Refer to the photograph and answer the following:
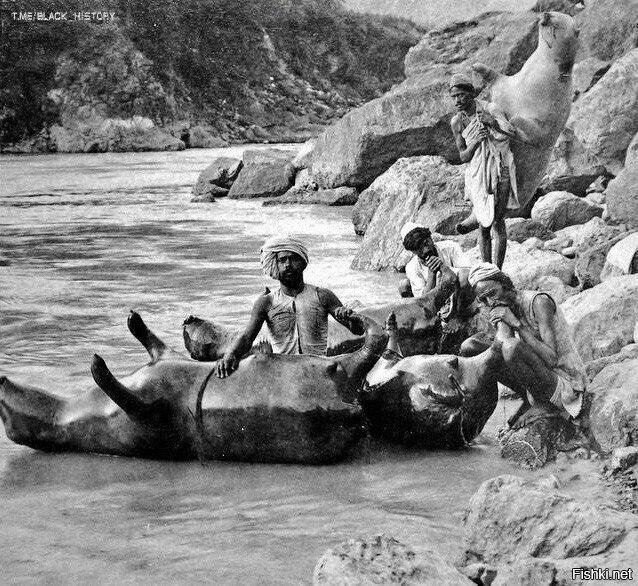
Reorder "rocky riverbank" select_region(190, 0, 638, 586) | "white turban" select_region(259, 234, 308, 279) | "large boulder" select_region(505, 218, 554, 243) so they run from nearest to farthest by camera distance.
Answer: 1. "rocky riverbank" select_region(190, 0, 638, 586)
2. "white turban" select_region(259, 234, 308, 279)
3. "large boulder" select_region(505, 218, 554, 243)

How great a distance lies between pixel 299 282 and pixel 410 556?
2.51 meters

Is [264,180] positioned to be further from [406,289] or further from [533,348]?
[533,348]

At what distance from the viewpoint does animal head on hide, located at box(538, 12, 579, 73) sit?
1048cm

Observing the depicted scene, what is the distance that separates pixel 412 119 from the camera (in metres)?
18.6

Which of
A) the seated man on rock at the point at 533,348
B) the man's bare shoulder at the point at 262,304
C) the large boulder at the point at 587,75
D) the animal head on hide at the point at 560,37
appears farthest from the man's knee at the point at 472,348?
the large boulder at the point at 587,75

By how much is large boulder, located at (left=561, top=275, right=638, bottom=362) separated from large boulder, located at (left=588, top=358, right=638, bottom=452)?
0.98 meters

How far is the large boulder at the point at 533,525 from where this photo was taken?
388 cm

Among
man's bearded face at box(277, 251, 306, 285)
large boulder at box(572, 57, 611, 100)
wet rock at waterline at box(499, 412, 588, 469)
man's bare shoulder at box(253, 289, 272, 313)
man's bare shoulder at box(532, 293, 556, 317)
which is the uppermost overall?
large boulder at box(572, 57, 611, 100)

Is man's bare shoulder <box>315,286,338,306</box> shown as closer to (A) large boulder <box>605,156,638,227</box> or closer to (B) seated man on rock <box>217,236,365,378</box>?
(B) seated man on rock <box>217,236,365,378</box>

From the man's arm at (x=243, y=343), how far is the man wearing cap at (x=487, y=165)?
140 inches

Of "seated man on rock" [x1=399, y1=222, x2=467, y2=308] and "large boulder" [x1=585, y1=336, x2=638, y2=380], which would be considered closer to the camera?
"large boulder" [x1=585, y1=336, x2=638, y2=380]

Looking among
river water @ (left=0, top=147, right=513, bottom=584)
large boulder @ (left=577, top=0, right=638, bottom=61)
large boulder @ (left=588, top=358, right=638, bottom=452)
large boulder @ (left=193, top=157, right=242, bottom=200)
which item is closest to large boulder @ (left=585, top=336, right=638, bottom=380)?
large boulder @ (left=588, top=358, right=638, bottom=452)

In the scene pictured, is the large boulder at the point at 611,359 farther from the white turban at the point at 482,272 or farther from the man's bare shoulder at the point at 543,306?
the white turban at the point at 482,272

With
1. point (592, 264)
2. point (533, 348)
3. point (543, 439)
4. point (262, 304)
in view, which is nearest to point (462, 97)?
point (592, 264)
